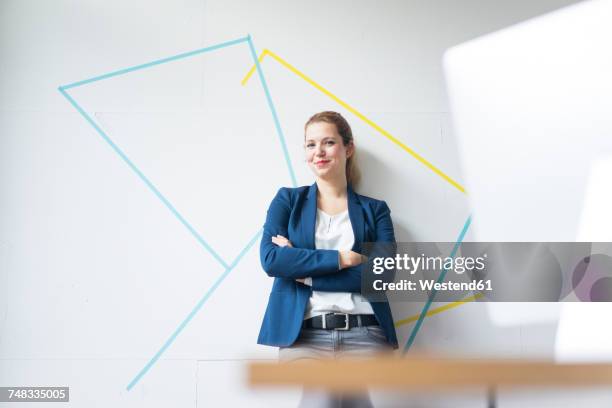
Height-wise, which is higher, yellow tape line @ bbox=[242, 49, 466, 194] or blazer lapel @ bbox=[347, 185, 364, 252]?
yellow tape line @ bbox=[242, 49, 466, 194]

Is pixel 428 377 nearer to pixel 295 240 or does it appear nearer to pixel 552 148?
pixel 295 240

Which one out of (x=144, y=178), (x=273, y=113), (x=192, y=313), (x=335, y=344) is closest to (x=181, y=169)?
(x=144, y=178)

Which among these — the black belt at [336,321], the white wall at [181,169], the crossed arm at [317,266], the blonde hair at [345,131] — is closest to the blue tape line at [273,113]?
the white wall at [181,169]

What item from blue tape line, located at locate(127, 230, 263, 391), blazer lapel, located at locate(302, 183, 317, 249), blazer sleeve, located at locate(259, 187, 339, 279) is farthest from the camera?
blue tape line, located at locate(127, 230, 263, 391)

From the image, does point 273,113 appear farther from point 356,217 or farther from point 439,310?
point 439,310

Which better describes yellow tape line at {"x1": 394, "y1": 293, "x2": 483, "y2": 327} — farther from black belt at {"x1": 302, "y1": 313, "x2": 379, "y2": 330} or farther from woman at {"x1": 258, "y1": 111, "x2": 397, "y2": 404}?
black belt at {"x1": 302, "y1": 313, "x2": 379, "y2": 330}

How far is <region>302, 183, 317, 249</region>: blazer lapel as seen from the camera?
196 cm

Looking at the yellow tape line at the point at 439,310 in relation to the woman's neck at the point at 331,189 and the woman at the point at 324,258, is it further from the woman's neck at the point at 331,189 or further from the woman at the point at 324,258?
the woman's neck at the point at 331,189

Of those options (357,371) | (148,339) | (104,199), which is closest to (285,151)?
(104,199)

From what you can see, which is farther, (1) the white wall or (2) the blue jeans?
(1) the white wall

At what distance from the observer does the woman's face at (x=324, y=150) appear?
81.7 inches

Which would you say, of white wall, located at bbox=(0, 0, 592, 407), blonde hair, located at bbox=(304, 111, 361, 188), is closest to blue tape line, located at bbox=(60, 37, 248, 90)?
white wall, located at bbox=(0, 0, 592, 407)

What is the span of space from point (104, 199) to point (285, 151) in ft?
2.44

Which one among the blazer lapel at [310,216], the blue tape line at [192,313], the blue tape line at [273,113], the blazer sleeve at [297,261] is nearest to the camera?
the blazer sleeve at [297,261]
